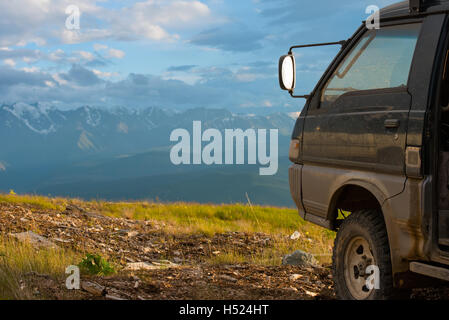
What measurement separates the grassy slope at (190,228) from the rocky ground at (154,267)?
39cm

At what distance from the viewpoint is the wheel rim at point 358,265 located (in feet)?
15.9

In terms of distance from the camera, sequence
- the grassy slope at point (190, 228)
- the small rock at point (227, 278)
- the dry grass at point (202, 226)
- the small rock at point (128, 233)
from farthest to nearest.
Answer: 1. the small rock at point (128, 233)
2. the dry grass at point (202, 226)
3. the grassy slope at point (190, 228)
4. the small rock at point (227, 278)

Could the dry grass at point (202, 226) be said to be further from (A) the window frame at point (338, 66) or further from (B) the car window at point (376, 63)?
(B) the car window at point (376, 63)

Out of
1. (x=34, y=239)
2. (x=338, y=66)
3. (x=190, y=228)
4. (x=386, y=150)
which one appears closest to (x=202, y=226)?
(x=190, y=228)

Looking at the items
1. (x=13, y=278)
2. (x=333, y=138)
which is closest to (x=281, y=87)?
(x=333, y=138)

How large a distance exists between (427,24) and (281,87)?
1.89 metres

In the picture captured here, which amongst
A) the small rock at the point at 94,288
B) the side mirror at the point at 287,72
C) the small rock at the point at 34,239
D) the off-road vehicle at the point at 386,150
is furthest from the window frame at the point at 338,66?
the small rock at the point at 34,239

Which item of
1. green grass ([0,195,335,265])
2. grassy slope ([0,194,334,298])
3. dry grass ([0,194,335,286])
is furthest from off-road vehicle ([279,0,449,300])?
green grass ([0,195,335,265])

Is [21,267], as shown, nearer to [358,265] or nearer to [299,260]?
[299,260]

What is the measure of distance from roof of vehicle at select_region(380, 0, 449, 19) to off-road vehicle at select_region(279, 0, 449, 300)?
0.04ft

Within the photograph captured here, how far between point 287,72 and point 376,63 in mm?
1174

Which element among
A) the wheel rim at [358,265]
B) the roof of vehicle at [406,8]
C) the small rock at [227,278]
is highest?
the roof of vehicle at [406,8]

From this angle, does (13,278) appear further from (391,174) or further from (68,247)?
(391,174)

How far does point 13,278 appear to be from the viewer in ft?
19.5
